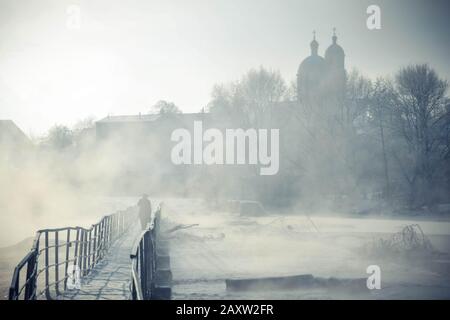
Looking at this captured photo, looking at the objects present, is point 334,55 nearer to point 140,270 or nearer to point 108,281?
point 108,281

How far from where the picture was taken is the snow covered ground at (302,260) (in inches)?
314

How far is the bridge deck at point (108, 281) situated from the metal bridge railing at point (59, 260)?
0.80ft

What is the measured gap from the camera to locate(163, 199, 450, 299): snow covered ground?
7.96m

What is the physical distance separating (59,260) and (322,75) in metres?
37.4

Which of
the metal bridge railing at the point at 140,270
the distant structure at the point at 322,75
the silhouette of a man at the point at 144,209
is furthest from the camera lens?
the distant structure at the point at 322,75

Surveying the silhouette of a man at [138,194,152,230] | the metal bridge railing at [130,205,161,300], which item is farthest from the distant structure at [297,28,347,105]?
the metal bridge railing at [130,205,161,300]

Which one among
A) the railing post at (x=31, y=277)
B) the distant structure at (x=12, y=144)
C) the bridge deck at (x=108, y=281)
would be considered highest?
the distant structure at (x=12, y=144)

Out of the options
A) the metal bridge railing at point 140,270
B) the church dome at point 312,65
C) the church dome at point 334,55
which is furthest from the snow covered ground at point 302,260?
the church dome at point 312,65

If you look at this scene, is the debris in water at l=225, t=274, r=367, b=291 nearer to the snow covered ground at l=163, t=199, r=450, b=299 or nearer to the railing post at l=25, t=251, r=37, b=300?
the snow covered ground at l=163, t=199, r=450, b=299

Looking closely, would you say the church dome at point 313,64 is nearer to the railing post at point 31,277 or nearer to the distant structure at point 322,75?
the distant structure at point 322,75

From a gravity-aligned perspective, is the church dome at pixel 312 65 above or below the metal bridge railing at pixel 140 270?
above

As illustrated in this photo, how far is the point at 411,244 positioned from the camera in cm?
1169

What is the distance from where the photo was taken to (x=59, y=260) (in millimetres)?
11477

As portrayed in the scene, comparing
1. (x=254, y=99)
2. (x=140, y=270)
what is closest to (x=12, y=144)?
(x=254, y=99)
